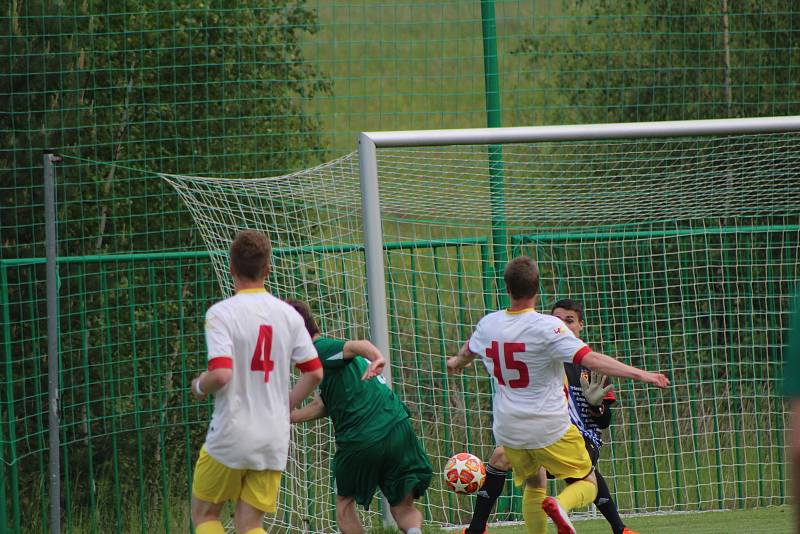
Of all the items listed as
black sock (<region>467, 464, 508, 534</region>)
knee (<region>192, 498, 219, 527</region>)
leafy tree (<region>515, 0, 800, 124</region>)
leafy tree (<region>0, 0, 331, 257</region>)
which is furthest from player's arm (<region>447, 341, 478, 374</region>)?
leafy tree (<region>515, 0, 800, 124</region>)

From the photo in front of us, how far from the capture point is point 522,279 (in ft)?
17.4

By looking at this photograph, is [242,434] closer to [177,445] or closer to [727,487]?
[177,445]

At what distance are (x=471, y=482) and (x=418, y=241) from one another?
84.6 inches

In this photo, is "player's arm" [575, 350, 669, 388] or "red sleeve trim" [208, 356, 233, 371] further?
"player's arm" [575, 350, 669, 388]

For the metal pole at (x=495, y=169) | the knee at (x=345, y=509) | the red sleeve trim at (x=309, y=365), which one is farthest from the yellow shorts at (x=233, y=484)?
the metal pole at (x=495, y=169)

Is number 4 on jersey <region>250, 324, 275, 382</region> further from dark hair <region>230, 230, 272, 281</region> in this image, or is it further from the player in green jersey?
the player in green jersey

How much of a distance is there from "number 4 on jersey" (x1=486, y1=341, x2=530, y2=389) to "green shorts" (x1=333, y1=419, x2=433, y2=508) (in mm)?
621

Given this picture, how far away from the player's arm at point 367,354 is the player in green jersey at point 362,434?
5 centimetres

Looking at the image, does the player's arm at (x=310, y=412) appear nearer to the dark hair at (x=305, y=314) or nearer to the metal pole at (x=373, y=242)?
the dark hair at (x=305, y=314)

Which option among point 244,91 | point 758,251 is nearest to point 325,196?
point 244,91

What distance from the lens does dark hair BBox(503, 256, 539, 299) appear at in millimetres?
5297

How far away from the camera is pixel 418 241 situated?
755 centimetres

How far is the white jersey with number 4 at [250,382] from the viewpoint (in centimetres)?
439

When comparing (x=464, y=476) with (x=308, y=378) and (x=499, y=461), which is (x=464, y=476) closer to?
(x=499, y=461)
